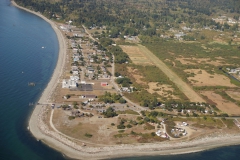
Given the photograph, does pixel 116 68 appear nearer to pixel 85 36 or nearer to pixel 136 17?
pixel 85 36

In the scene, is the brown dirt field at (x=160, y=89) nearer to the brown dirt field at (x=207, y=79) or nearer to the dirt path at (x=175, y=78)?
the dirt path at (x=175, y=78)

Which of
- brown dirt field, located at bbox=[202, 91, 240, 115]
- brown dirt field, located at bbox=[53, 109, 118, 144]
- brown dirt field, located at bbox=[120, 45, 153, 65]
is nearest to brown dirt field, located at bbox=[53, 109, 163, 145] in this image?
brown dirt field, located at bbox=[53, 109, 118, 144]

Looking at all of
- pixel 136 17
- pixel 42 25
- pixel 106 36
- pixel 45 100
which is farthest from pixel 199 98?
pixel 136 17

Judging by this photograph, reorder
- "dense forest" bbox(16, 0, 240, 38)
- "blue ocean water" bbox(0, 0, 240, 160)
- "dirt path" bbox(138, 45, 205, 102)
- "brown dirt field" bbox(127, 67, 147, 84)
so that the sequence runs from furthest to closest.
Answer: "dense forest" bbox(16, 0, 240, 38)
"brown dirt field" bbox(127, 67, 147, 84)
"dirt path" bbox(138, 45, 205, 102)
"blue ocean water" bbox(0, 0, 240, 160)

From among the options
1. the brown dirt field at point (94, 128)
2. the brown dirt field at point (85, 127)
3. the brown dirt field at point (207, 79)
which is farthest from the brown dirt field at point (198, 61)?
the brown dirt field at point (85, 127)

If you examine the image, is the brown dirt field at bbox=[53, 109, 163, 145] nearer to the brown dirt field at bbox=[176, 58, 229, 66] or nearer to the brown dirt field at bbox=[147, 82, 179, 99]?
the brown dirt field at bbox=[147, 82, 179, 99]

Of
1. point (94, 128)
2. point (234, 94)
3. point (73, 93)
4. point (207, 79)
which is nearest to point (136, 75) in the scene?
point (207, 79)

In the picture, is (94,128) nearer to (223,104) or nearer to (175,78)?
(223,104)
